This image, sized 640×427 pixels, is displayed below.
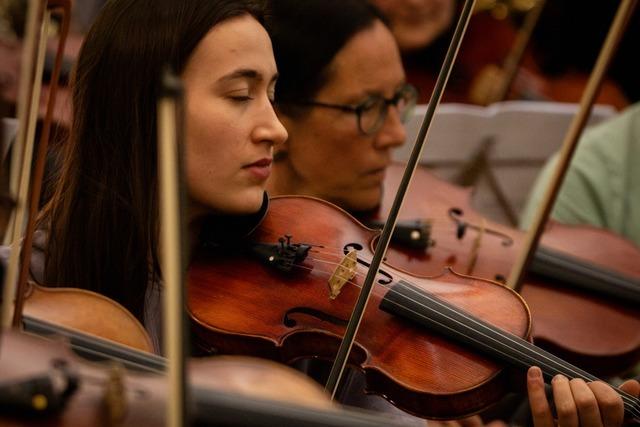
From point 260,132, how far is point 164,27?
0.49 feet

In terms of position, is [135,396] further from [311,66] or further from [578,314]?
[578,314]

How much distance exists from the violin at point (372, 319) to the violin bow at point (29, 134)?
0.27 m

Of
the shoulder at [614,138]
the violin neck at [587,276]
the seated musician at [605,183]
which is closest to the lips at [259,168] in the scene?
the violin neck at [587,276]

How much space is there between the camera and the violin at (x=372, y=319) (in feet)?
3.37

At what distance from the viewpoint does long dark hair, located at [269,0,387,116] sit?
143 cm

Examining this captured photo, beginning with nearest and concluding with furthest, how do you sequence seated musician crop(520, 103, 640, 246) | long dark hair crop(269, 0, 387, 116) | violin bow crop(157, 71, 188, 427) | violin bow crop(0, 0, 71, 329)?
1. violin bow crop(157, 71, 188, 427)
2. violin bow crop(0, 0, 71, 329)
3. long dark hair crop(269, 0, 387, 116)
4. seated musician crop(520, 103, 640, 246)

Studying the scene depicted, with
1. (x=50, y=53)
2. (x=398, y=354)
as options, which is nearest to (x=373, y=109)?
(x=398, y=354)

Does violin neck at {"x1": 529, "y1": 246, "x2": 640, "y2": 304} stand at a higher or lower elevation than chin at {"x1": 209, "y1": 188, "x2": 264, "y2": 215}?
lower

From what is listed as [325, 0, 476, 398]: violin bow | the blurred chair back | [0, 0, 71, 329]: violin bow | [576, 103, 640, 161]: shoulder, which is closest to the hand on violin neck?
[325, 0, 476, 398]: violin bow

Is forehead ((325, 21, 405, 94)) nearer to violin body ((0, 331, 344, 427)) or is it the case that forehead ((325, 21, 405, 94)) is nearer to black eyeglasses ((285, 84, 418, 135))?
black eyeglasses ((285, 84, 418, 135))

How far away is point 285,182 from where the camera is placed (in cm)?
143

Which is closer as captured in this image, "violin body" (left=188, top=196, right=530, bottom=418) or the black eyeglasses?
"violin body" (left=188, top=196, right=530, bottom=418)

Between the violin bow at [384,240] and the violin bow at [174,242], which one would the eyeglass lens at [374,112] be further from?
the violin bow at [174,242]

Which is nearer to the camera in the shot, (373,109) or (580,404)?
(580,404)
